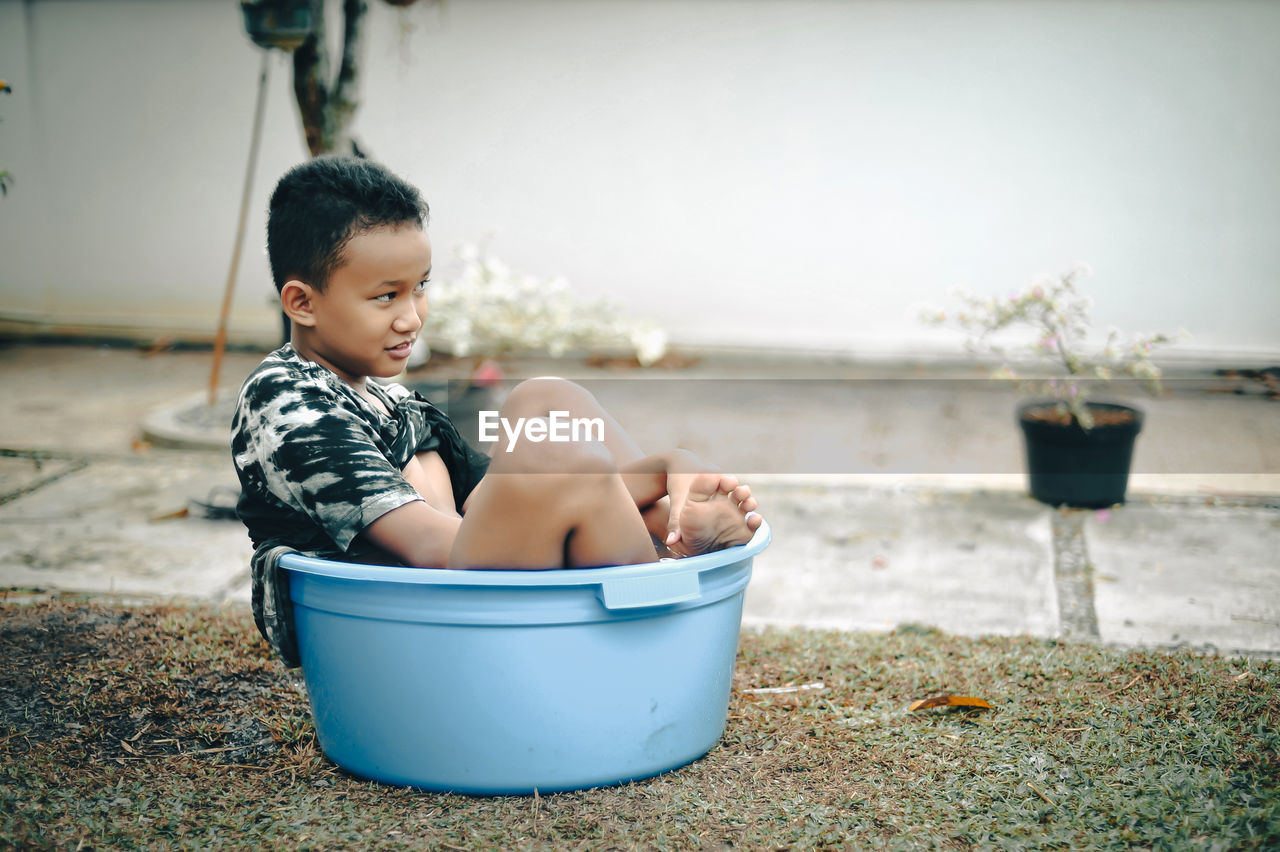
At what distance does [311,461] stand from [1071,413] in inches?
116

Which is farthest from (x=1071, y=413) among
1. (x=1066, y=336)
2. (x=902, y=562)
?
(x=902, y=562)

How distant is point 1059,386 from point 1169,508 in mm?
553

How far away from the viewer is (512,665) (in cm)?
162

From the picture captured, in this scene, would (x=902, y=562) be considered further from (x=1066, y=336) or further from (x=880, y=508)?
(x=1066, y=336)

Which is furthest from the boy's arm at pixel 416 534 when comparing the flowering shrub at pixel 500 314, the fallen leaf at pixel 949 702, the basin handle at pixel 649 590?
the flowering shrub at pixel 500 314

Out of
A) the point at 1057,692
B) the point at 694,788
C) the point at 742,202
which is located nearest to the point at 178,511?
the point at 694,788

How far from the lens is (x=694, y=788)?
176cm

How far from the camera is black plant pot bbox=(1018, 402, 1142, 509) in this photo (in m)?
3.59

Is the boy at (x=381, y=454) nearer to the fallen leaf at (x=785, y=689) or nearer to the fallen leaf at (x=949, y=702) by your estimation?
the fallen leaf at (x=785, y=689)

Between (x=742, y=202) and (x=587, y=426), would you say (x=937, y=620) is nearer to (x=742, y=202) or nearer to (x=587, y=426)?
(x=587, y=426)

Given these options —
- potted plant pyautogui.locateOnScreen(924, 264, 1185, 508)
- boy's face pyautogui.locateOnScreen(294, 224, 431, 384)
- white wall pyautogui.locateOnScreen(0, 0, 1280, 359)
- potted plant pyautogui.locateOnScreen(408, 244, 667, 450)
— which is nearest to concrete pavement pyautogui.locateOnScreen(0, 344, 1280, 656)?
potted plant pyautogui.locateOnScreen(924, 264, 1185, 508)

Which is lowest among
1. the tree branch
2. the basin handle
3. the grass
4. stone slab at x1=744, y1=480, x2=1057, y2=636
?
stone slab at x1=744, y1=480, x2=1057, y2=636

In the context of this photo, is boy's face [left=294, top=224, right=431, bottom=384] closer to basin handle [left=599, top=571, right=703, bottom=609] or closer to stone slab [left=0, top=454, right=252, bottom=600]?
basin handle [left=599, top=571, right=703, bottom=609]

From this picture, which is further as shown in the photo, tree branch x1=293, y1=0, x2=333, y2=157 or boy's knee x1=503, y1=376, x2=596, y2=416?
tree branch x1=293, y1=0, x2=333, y2=157
